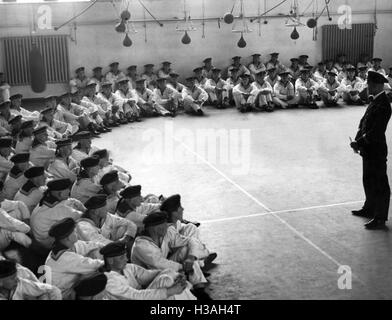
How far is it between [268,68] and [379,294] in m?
11.3

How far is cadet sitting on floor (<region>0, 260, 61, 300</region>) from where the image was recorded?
13.4ft

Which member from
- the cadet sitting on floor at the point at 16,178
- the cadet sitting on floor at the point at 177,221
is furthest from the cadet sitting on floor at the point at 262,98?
the cadet sitting on floor at the point at 177,221

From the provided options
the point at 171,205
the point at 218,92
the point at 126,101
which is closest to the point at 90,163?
the point at 171,205

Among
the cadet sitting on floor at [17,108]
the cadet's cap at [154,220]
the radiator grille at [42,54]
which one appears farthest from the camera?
the radiator grille at [42,54]

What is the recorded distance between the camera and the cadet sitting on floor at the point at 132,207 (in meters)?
5.76

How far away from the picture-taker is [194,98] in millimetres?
14047

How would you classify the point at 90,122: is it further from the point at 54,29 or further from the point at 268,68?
the point at 268,68

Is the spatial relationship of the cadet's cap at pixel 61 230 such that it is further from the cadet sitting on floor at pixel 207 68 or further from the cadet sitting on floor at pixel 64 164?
the cadet sitting on floor at pixel 207 68

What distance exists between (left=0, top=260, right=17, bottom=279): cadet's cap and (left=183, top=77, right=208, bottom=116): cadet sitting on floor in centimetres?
962

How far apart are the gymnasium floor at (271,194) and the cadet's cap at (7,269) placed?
1782 millimetres

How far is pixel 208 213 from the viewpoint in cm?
712

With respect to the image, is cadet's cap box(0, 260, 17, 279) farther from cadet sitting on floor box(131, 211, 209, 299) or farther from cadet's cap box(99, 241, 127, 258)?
cadet sitting on floor box(131, 211, 209, 299)

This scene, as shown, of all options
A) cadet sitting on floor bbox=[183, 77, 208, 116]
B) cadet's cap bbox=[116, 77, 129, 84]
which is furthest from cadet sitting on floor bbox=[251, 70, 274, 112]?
cadet's cap bbox=[116, 77, 129, 84]
